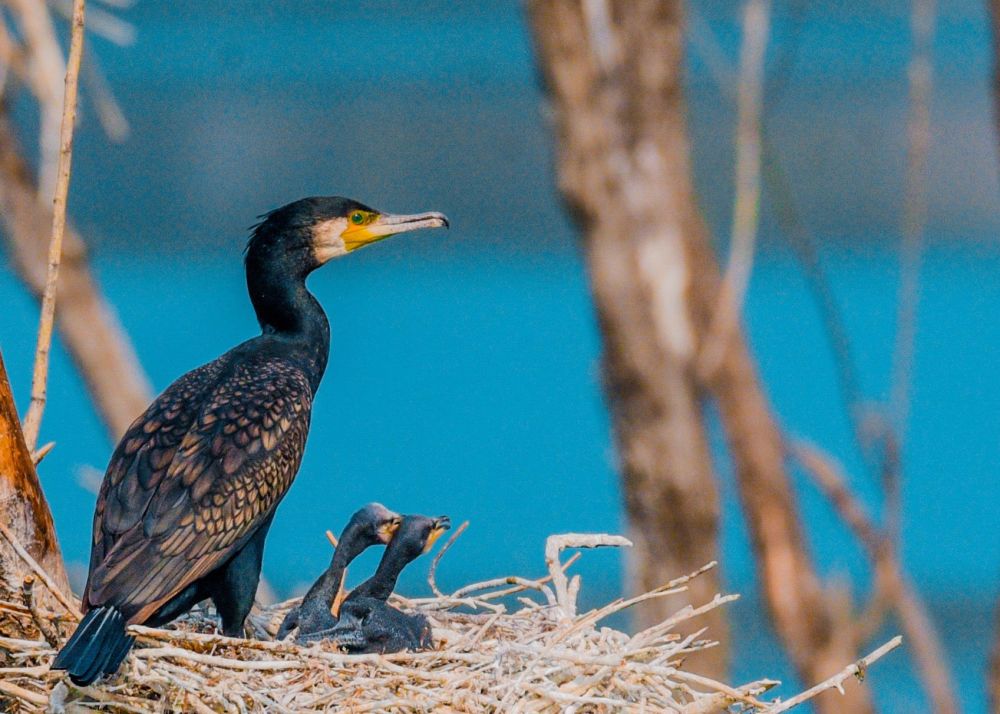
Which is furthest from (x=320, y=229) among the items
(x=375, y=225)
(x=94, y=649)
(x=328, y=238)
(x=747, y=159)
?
(x=747, y=159)

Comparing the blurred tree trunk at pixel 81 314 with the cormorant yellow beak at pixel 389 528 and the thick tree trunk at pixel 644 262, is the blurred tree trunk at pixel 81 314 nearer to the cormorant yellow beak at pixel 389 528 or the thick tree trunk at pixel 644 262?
the thick tree trunk at pixel 644 262

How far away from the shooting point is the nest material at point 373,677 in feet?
8.26

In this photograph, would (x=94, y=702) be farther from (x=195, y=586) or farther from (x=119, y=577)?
(x=195, y=586)

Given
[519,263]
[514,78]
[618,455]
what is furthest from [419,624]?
[514,78]

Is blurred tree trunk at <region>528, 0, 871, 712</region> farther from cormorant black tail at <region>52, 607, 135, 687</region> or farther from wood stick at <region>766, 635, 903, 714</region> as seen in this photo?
cormorant black tail at <region>52, 607, 135, 687</region>

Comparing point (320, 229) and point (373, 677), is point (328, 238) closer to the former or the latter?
point (320, 229)

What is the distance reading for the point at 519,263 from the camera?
9.10m

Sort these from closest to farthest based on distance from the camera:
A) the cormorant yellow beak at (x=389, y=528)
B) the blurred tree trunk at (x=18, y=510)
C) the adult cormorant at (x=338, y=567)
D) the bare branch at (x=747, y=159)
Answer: the blurred tree trunk at (x=18, y=510), the adult cormorant at (x=338, y=567), the cormorant yellow beak at (x=389, y=528), the bare branch at (x=747, y=159)

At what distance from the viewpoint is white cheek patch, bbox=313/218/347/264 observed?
3559 mm

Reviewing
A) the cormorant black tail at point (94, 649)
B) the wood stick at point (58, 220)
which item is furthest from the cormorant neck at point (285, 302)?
the cormorant black tail at point (94, 649)

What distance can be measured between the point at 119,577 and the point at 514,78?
23.0ft

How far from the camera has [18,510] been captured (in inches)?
107

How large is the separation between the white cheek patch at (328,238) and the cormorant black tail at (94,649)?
4.11 ft

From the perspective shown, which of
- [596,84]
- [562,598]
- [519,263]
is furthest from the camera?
[519,263]
